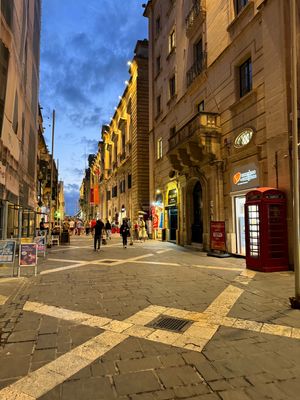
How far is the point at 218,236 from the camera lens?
13695mm

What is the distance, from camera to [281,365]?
354 cm

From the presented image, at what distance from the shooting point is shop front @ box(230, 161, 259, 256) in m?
12.7

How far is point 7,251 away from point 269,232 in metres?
7.80

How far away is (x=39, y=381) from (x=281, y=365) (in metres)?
2.60

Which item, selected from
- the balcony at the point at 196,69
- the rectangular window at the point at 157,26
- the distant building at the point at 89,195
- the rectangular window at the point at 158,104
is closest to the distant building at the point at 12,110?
the balcony at the point at 196,69

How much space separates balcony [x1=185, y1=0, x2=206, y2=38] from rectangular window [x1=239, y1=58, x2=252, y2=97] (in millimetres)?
5303

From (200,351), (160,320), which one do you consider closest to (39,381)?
(200,351)

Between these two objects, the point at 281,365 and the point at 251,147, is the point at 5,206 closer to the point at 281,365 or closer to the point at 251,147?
the point at 251,147

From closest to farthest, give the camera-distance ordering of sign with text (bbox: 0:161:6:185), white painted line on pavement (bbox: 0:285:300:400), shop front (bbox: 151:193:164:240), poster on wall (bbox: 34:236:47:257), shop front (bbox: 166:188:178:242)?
1. white painted line on pavement (bbox: 0:285:300:400)
2. sign with text (bbox: 0:161:6:185)
3. poster on wall (bbox: 34:236:47:257)
4. shop front (bbox: 166:188:178:242)
5. shop front (bbox: 151:193:164:240)

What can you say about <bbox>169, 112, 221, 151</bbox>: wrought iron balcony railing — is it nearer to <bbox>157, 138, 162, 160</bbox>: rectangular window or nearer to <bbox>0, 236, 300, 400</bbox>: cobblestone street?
<bbox>0, 236, 300, 400</bbox>: cobblestone street

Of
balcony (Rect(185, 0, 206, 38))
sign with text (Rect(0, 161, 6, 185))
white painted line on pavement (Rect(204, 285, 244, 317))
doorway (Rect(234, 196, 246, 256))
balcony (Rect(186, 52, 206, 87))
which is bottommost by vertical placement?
white painted line on pavement (Rect(204, 285, 244, 317))

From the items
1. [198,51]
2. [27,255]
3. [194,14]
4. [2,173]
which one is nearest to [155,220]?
[198,51]

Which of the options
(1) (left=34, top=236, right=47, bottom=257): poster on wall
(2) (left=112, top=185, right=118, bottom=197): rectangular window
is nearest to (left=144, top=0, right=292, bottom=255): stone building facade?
(1) (left=34, top=236, right=47, bottom=257): poster on wall

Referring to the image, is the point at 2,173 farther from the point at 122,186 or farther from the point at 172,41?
the point at 122,186
